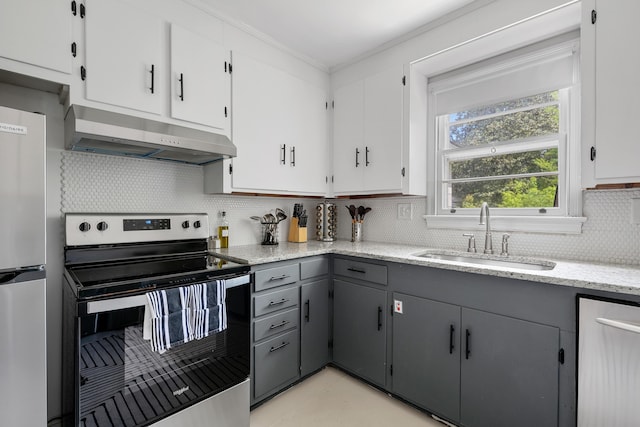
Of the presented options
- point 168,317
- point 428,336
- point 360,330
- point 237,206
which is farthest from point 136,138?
point 428,336

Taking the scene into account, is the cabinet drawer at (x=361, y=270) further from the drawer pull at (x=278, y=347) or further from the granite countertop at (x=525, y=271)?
the drawer pull at (x=278, y=347)

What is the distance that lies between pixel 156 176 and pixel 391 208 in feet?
6.14

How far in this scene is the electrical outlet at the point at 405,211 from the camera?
8.56 feet

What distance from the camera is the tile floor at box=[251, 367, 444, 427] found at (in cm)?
180

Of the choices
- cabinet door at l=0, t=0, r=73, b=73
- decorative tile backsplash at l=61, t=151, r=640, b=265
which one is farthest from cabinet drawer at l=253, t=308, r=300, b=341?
cabinet door at l=0, t=0, r=73, b=73

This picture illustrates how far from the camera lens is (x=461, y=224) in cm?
229

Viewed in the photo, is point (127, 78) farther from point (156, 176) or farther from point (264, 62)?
point (264, 62)

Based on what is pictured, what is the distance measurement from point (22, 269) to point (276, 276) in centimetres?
119

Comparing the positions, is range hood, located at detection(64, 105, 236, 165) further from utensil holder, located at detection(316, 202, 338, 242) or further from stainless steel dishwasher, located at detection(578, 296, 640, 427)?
stainless steel dishwasher, located at detection(578, 296, 640, 427)

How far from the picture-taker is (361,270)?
83.9 inches

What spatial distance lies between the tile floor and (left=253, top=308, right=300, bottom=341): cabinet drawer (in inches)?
17.9

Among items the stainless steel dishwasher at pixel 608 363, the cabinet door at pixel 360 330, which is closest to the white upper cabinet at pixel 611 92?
the stainless steel dishwasher at pixel 608 363

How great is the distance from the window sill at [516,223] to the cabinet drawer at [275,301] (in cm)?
123

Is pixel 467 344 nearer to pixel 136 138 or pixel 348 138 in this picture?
pixel 348 138
